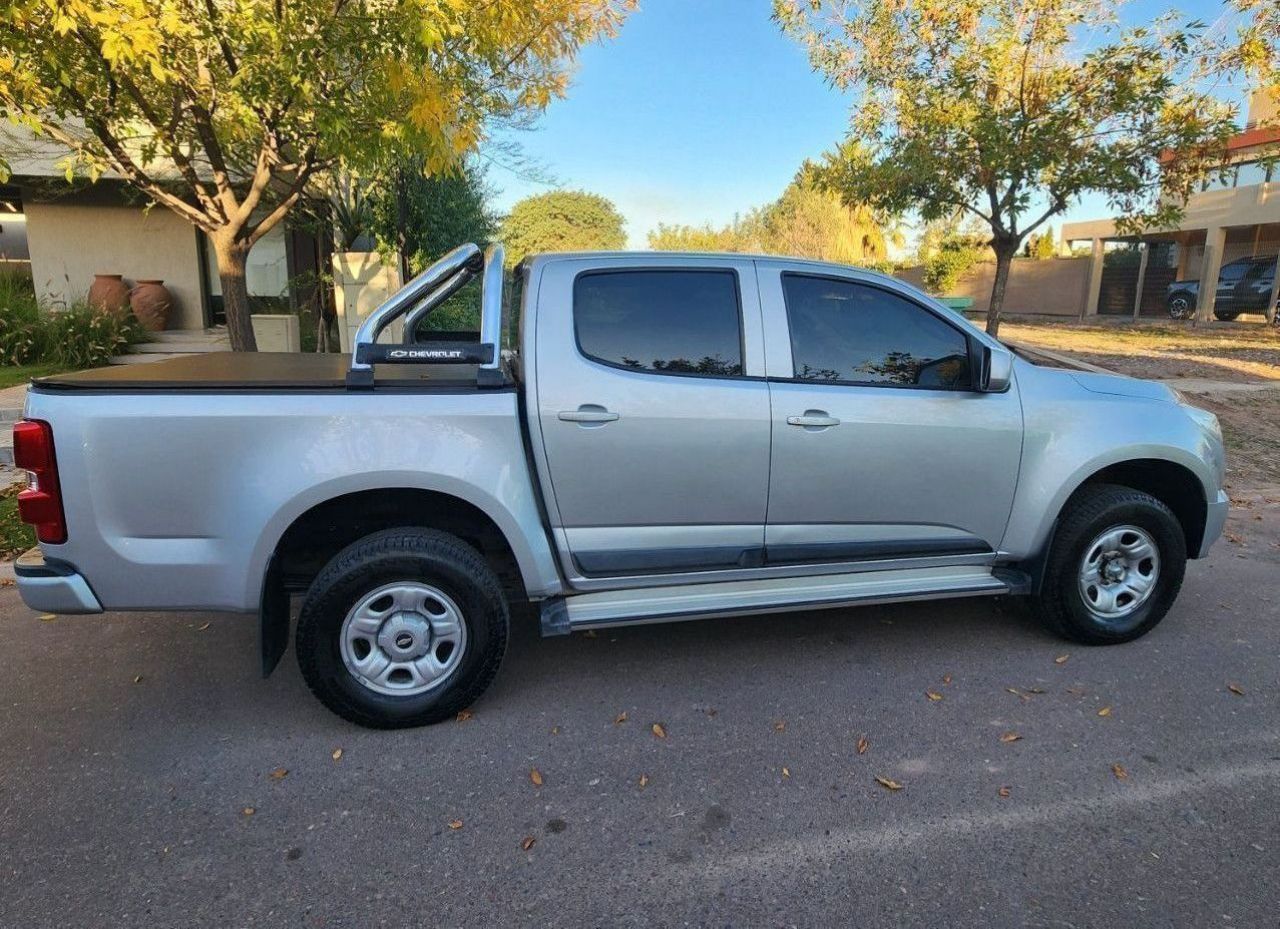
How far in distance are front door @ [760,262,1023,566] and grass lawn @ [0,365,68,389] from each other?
10458mm

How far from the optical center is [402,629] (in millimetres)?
3367

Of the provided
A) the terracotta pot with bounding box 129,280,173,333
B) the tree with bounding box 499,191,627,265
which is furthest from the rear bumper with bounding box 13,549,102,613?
the tree with bounding box 499,191,627,265

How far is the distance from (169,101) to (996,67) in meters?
7.91

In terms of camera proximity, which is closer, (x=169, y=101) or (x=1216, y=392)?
(x=169, y=101)

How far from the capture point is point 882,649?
419 cm

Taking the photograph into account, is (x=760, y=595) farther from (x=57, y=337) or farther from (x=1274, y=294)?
(x=1274, y=294)

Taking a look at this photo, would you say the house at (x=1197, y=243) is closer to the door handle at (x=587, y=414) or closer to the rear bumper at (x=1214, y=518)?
the rear bumper at (x=1214, y=518)

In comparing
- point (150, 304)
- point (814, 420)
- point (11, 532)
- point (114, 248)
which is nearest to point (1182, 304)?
point (814, 420)

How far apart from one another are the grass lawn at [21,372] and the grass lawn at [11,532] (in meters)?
4.89

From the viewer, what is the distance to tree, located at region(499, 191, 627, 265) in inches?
2032

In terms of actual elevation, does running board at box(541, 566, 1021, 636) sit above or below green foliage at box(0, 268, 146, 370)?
below

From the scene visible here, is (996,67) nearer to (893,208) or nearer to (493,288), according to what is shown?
(893,208)

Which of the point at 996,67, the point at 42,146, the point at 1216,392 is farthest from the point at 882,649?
the point at 42,146

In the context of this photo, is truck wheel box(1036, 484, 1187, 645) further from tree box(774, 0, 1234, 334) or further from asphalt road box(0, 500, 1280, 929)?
tree box(774, 0, 1234, 334)
